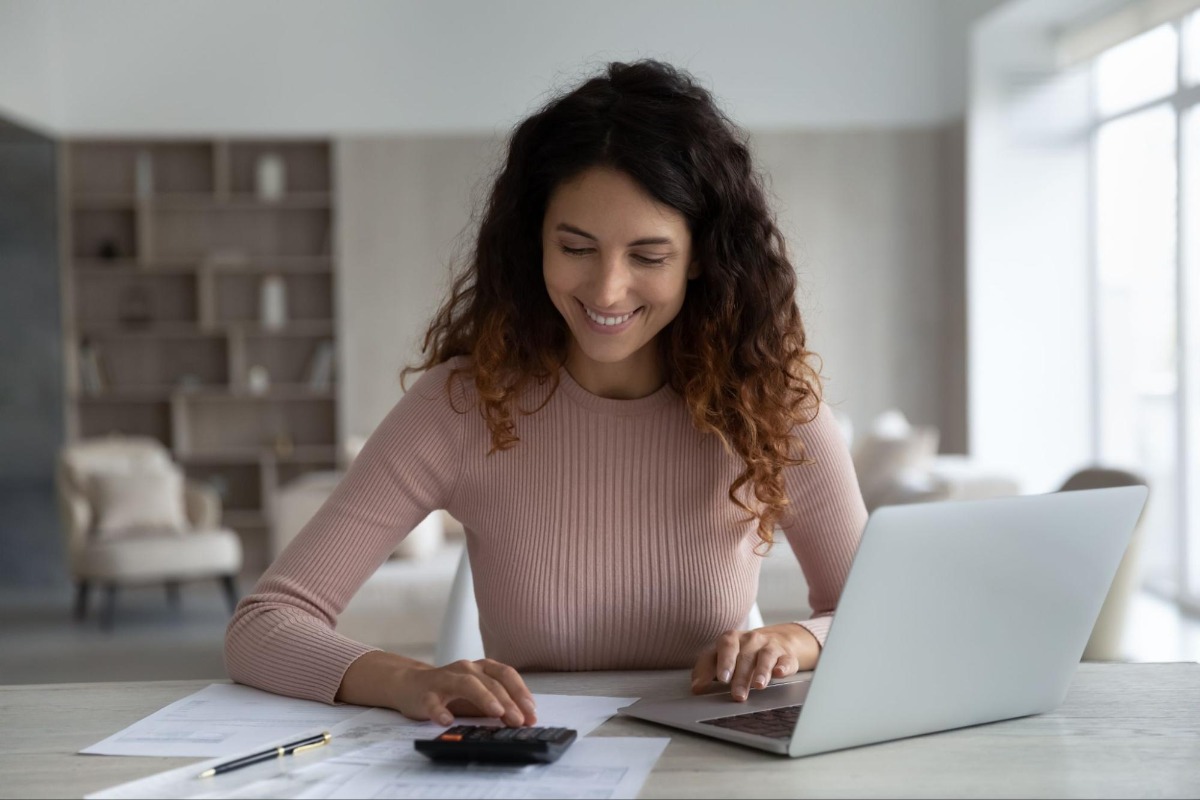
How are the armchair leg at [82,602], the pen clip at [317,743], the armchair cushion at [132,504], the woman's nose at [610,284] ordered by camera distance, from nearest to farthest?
the pen clip at [317,743], the woman's nose at [610,284], the armchair cushion at [132,504], the armchair leg at [82,602]

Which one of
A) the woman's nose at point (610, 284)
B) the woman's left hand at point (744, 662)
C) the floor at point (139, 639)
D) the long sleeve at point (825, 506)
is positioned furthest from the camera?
the floor at point (139, 639)

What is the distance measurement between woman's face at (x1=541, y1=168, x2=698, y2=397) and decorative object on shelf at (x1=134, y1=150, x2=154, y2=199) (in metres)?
6.15

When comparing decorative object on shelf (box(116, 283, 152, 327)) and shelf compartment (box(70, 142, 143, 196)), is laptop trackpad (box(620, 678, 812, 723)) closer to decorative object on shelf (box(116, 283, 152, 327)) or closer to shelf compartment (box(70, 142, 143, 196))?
decorative object on shelf (box(116, 283, 152, 327))

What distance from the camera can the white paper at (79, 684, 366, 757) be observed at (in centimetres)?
112

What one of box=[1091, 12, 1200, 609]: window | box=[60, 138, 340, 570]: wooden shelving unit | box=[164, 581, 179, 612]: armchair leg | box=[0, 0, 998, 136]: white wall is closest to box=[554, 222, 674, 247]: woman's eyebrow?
box=[1091, 12, 1200, 609]: window

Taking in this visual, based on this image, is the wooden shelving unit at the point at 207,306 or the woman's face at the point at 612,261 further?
the wooden shelving unit at the point at 207,306

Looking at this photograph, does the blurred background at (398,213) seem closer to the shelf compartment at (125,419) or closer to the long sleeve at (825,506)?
the shelf compartment at (125,419)

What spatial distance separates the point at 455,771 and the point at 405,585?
3038 millimetres

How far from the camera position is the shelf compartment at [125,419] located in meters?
7.28

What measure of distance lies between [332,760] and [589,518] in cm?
59

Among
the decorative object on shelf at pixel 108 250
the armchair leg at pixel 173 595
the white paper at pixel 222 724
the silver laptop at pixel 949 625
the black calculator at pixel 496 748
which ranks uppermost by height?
the decorative object on shelf at pixel 108 250

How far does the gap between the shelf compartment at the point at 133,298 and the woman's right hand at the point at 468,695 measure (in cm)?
652

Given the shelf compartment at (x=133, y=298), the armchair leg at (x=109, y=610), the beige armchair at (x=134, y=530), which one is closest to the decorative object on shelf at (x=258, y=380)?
the shelf compartment at (x=133, y=298)

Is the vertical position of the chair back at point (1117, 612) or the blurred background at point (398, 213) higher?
the blurred background at point (398, 213)
